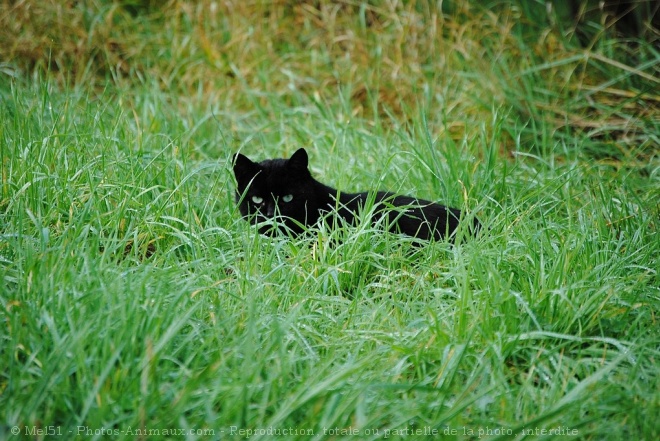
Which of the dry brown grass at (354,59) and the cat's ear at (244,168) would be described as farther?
the dry brown grass at (354,59)

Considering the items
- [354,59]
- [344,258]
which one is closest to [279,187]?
[344,258]

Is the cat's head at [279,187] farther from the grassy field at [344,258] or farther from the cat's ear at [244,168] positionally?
the grassy field at [344,258]

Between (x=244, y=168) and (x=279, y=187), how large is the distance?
0.66ft

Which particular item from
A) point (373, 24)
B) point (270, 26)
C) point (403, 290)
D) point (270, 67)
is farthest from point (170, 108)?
point (403, 290)

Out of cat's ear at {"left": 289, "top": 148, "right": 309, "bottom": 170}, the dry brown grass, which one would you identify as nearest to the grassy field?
the dry brown grass

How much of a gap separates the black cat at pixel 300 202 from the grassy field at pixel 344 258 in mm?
161

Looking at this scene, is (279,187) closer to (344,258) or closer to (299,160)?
(299,160)

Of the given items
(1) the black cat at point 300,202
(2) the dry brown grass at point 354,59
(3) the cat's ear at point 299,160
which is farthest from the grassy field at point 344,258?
(3) the cat's ear at point 299,160

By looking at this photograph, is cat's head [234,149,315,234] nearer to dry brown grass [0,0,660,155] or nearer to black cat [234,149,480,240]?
black cat [234,149,480,240]

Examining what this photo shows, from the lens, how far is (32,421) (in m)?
1.68

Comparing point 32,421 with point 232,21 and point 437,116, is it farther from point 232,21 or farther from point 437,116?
point 232,21

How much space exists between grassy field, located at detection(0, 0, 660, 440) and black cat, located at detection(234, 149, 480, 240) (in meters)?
0.16

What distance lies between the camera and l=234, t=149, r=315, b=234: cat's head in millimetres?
3127

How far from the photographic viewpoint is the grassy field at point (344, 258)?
6.05 ft
